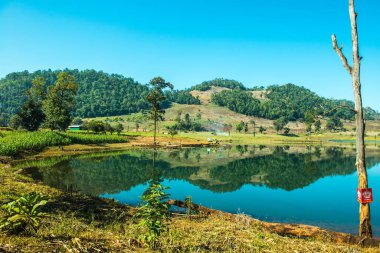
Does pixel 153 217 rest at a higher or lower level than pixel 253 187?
higher

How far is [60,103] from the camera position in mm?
92375

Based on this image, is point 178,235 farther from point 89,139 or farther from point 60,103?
point 60,103

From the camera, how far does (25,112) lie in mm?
87188

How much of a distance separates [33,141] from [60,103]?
32131 millimetres

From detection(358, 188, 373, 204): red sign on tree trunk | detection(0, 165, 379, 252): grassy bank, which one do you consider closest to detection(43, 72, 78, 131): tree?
detection(0, 165, 379, 252): grassy bank

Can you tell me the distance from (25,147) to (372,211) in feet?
189

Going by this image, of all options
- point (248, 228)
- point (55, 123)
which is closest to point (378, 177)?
point (248, 228)

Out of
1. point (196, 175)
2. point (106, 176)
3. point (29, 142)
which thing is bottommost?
point (196, 175)

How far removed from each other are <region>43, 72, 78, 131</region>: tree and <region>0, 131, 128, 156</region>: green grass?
9.48m

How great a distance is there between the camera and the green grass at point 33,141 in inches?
2114

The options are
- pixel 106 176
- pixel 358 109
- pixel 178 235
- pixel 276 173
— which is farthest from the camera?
pixel 276 173

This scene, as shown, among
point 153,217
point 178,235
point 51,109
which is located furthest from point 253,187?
point 51,109

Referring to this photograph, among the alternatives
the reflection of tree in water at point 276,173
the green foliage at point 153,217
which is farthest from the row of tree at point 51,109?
the green foliage at point 153,217

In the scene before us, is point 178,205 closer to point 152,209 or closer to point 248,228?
point 248,228
